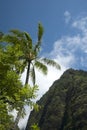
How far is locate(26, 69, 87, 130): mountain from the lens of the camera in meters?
107

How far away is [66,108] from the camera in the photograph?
120m

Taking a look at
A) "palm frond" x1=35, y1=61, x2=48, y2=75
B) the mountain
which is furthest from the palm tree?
the mountain

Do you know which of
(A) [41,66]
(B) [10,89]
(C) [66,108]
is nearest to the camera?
(B) [10,89]

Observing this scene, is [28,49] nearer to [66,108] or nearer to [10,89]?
[10,89]

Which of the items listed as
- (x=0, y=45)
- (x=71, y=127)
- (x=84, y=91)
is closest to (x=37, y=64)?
(x=0, y=45)

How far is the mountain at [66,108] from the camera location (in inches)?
4198

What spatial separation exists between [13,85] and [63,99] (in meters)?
111

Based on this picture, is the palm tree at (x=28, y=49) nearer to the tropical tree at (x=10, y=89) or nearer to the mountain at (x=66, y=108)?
the tropical tree at (x=10, y=89)

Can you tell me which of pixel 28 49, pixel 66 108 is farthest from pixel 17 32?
pixel 66 108

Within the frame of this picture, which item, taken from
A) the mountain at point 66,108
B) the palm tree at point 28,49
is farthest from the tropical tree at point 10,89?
the mountain at point 66,108

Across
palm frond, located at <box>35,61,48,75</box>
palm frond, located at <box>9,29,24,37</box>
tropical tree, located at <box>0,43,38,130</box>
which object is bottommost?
tropical tree, located at <box>0,43,38,130</box>

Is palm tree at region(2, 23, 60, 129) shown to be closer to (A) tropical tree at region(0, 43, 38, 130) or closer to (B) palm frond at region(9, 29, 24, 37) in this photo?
(B) palm frond at region(9, 29, 24, 37)

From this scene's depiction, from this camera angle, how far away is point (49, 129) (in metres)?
112

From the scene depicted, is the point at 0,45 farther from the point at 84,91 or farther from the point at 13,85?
the point at 84,91
